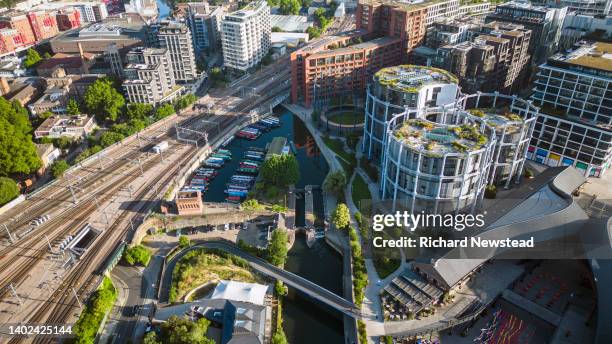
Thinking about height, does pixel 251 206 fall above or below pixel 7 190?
below

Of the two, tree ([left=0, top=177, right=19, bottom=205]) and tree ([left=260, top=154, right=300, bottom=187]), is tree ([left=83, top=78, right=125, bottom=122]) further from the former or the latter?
tree ([left=260, top=154, right=300, bottom=187])

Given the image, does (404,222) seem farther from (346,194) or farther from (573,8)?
(573,8)

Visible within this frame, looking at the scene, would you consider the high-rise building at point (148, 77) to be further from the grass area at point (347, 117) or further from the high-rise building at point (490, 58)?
the high-rise building at point (490, 58)

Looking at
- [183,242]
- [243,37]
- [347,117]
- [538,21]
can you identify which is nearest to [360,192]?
[347,117]

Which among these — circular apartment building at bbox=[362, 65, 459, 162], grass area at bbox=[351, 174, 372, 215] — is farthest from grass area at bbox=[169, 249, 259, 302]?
circular apartment building at bbox=[362, 65, 459, 162]

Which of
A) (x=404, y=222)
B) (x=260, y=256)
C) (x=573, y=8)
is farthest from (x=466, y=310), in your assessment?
(x=573, y=8)

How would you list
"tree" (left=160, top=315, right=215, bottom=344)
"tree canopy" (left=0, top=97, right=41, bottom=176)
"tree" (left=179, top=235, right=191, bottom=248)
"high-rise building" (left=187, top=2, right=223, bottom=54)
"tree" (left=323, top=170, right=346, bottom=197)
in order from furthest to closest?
"high-rise building" (left=187, top=2, right=223, bottom=54) → "tree canopy" (left=0, top=97, right=41, bottom=176) → "tree" (left=323, top=170, right=346, bottom=197) → "tree" (left=179, top=235, right=191, bottom=248) → "tree" (left=160, top=315, right=215, bottom=344)

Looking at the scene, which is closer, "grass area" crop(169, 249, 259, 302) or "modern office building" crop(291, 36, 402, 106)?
"grass area" crop(169, 249, 259, 302)

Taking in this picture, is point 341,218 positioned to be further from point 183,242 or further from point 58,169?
point 58,169
